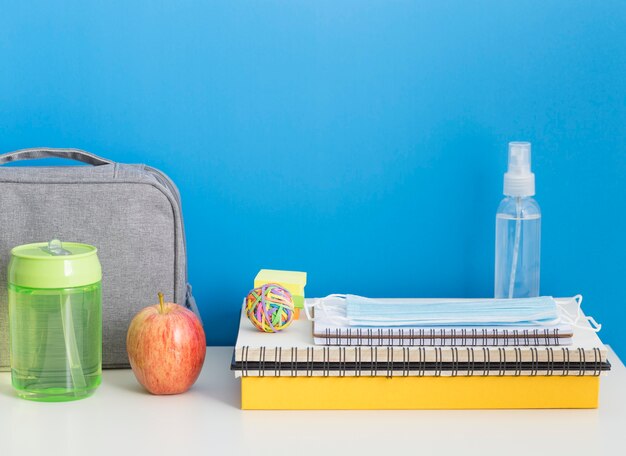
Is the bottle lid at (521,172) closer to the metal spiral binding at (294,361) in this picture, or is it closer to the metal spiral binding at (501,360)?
the metal spiral binding at (501,360)

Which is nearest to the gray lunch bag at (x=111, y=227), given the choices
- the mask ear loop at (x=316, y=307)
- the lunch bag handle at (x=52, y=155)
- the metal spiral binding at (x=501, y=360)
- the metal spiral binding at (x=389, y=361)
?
the lunch bag handle at (x=52, y=155)

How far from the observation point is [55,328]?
94cm

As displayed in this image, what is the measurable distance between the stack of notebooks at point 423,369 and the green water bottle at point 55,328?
0.57ft

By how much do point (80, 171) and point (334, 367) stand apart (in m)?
0.37

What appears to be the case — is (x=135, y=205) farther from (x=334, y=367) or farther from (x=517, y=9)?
(x=517, y=9)

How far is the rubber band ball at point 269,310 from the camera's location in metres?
0.95

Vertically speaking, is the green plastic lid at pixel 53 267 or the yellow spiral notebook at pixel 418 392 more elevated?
the green plastic lid at pixel 53 267

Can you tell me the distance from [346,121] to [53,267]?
1.38 feet

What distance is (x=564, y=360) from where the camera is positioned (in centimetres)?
A: 90

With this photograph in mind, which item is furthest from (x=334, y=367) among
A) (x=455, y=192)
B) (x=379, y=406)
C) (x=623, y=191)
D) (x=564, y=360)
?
(x=623, y=191)

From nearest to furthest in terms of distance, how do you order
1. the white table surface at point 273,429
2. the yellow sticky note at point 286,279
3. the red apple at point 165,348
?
the white table surface at point 273,429 → the red apple at point 165,348 → the yellow sticky note at point 286,279

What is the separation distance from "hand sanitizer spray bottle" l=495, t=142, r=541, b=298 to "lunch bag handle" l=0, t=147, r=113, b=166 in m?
0.50

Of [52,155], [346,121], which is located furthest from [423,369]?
[52,155]

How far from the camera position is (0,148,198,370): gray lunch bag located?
3.27ft
